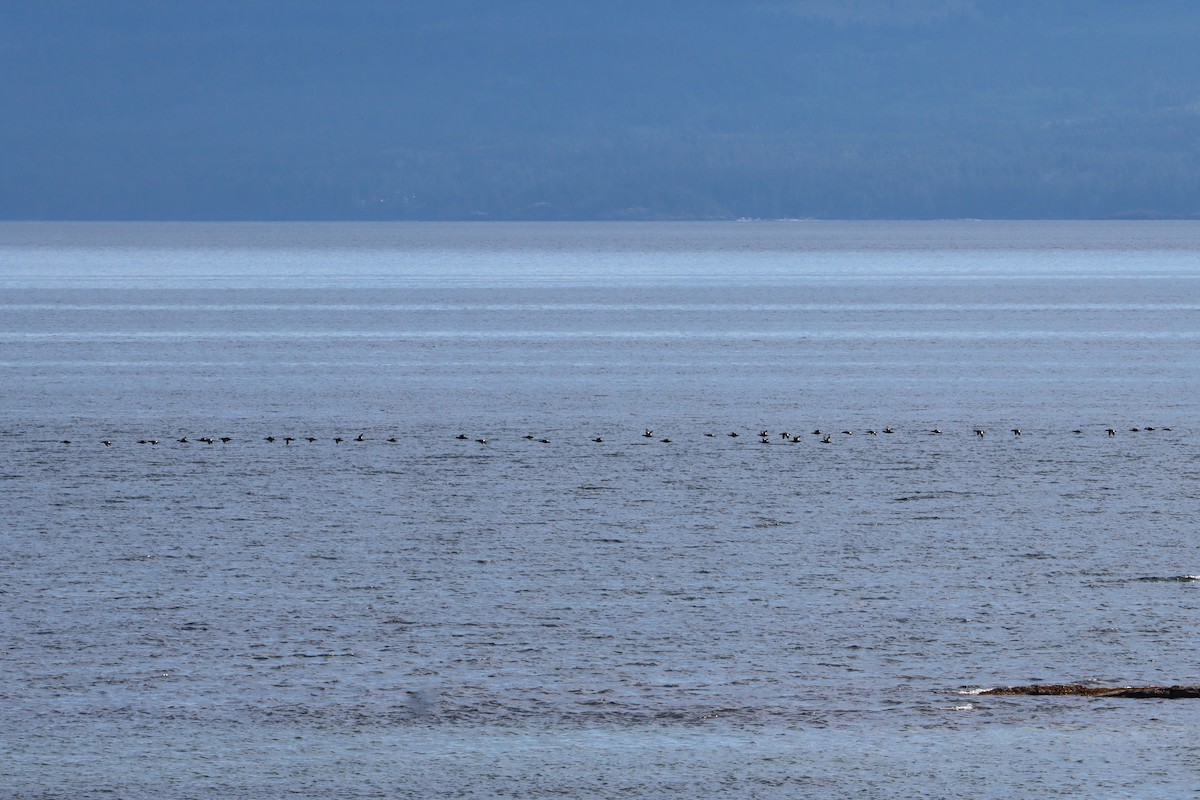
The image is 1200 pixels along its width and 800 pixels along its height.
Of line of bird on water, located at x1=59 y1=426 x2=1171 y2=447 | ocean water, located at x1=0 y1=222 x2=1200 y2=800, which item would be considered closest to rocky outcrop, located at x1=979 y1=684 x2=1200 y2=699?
ocean water, located at x1=0 y1=222 x2=1200 y2=800

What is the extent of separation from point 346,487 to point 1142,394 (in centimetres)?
1409

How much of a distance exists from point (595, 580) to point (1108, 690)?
→ 4073mm

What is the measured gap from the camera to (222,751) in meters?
A: 8.76

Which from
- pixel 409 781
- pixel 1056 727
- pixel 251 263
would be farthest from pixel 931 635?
pixel 251 263

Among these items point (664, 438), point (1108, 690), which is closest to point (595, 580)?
point (1108, 690)

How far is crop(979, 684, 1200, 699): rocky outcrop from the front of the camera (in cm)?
964

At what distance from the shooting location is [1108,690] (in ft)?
32.0

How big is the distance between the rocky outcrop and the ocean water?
13cm

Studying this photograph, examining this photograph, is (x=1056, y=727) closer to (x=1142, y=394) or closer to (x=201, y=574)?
(x=201, y=574)

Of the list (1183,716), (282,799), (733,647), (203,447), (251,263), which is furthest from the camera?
(251,263)

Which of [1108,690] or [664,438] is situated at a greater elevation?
[664,438]

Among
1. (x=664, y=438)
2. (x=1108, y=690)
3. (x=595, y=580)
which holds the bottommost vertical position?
(x=1108, y=690)

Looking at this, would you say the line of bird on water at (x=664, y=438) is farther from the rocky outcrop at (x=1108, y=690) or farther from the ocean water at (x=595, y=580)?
the rocky outcrop at (x=1108, y=690)

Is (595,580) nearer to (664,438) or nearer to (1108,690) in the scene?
(1108,690)
